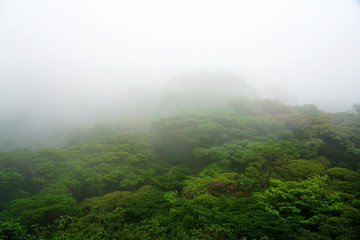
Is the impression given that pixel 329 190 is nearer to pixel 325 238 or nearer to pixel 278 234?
pixel 325 238

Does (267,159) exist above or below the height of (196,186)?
above

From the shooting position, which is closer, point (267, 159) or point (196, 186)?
point (196, 186)

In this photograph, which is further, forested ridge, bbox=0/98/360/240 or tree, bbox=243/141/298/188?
tree, bbox=243/141/298/188

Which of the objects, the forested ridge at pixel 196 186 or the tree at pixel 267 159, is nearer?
the forested ridge at pixel 196 186

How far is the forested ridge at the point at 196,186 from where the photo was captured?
11867 mm

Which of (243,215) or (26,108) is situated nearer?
(243,215)

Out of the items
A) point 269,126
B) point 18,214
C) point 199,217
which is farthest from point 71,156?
point 269,126

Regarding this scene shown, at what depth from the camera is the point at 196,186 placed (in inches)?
731

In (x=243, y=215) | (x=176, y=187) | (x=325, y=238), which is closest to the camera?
(x=325, y=238)

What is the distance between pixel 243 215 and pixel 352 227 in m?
6.23

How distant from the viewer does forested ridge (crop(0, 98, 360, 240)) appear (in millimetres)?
11867

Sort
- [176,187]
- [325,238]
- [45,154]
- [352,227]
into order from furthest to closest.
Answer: [45,154] → [176,187] → [352,227] → [325,238]

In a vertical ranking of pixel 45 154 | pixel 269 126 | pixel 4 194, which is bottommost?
pixel 4 194

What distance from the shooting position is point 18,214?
1623cm
